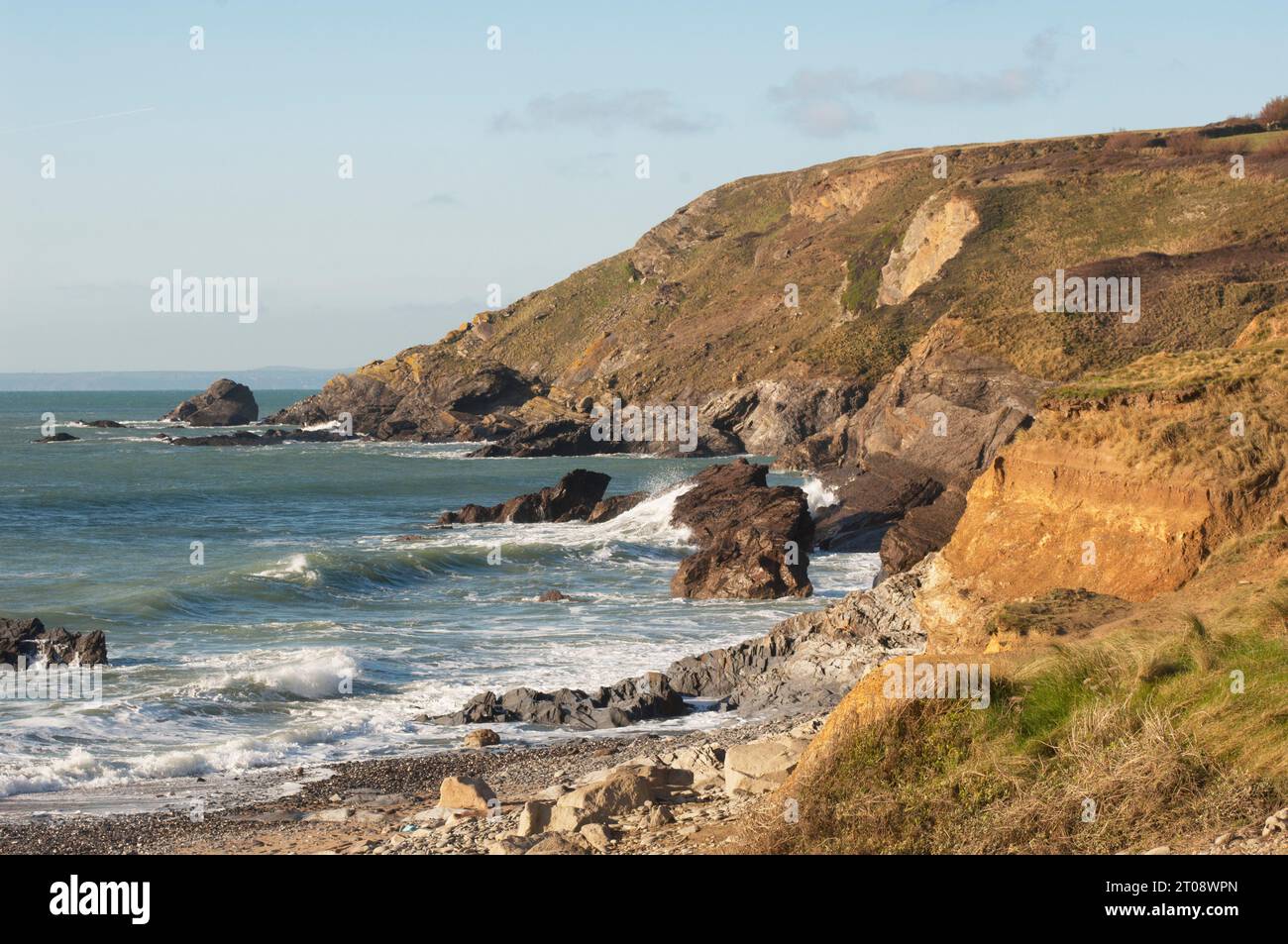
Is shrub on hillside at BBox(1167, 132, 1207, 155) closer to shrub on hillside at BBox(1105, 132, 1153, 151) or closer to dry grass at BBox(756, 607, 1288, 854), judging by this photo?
shrub on hillside at BBox(1105, 132, 1153, 151)

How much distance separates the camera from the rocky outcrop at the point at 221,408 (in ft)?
426

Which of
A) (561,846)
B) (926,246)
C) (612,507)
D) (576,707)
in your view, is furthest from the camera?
(926,246)

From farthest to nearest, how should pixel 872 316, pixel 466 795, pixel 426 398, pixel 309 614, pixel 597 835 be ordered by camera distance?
pixel 426 398 < pixel 872 316 < pixel 309 614 < pixel 466 795 < pixel 597 835

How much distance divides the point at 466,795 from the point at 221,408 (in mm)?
123828

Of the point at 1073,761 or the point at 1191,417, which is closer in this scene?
the point at 1073,761

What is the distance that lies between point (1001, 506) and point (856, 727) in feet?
29.5

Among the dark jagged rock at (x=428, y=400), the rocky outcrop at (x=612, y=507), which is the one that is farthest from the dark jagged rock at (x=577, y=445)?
the rocky outcrop at (x=612, y=507)

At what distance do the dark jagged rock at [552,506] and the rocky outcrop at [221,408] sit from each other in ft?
285

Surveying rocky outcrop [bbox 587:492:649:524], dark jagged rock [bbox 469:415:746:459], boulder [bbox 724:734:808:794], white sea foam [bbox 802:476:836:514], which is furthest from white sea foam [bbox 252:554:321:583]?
dark jagged rock [bbox 469:415:746:459]

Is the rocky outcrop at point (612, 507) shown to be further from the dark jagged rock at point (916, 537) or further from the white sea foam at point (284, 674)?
the white sea foam at point (284, 674)

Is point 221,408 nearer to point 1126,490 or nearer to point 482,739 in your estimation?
point 482,739

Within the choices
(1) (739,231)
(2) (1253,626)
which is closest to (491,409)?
(1) (739,231)

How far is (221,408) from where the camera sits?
131125 millimetres

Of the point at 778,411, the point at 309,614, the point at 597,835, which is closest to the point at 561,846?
the point at 597,835
